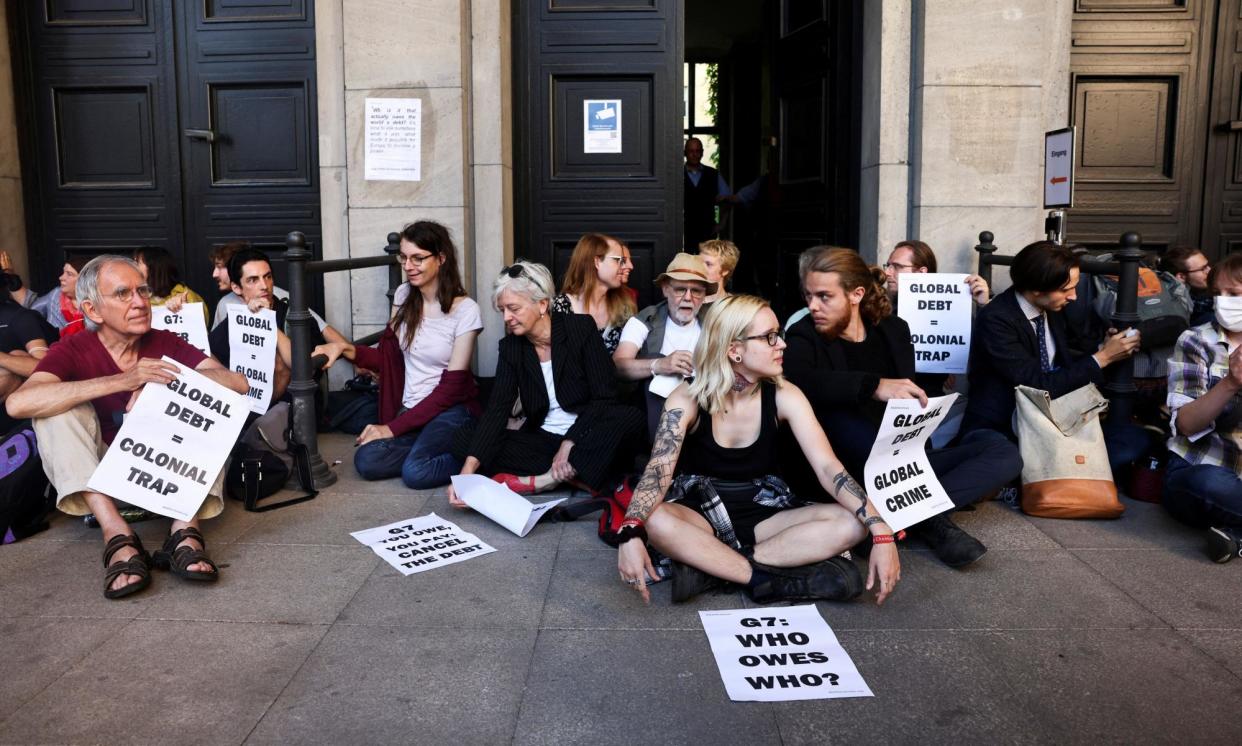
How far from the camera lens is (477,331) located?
6.26 m

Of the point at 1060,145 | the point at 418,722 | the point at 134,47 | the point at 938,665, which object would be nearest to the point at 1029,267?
the point at 1060,145

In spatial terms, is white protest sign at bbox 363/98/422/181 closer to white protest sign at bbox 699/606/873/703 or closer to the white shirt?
the white shirt

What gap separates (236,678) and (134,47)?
696 centimetres

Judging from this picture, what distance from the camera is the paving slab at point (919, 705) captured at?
2.95 m

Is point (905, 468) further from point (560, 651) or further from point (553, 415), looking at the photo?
point (553, 415)

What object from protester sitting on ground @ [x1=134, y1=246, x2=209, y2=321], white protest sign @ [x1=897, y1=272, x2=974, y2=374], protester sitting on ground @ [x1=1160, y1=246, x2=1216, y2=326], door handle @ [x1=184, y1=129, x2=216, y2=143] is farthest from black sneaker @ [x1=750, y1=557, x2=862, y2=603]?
door handle @ [x1=184, y1=129, x2=216, y2=143]

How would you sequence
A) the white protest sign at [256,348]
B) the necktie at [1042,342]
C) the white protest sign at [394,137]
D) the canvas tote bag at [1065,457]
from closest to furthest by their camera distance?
1. the canvas tote bag at [1065,457]
2. the necktie at [1042,342]
3. the white protest sign at [256,348]
4. the white protest sign at [394,137]

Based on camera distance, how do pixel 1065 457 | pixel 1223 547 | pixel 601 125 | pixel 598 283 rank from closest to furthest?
pixel 1223 547, pixel 1065 457, pixel 598 283, pixel 601 125

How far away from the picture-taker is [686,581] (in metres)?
3.93

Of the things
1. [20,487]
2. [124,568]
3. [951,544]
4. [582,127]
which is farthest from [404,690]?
[582,127]

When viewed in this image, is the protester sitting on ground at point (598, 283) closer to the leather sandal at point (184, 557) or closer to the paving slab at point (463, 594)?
the paving slab at point (463, 594)

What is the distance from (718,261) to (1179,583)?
3.04 meters

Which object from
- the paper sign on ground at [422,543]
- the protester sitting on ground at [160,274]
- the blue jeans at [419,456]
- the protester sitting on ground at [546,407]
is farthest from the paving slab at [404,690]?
the protester sitting on ground at [160,274]

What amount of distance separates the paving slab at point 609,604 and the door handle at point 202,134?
5801 millimetres
